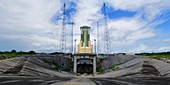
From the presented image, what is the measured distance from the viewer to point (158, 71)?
1842 inches

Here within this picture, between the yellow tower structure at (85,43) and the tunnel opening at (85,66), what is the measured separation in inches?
121

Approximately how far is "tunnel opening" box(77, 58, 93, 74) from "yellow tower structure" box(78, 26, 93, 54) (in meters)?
3.07

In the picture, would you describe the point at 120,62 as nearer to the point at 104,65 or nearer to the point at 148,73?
the point at 104,65

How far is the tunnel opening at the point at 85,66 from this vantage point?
85.1m

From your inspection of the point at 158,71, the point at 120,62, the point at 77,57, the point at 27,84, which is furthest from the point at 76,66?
the point at 27,84

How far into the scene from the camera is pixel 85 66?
288 ft

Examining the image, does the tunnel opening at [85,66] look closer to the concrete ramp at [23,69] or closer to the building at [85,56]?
the building at [85,56]

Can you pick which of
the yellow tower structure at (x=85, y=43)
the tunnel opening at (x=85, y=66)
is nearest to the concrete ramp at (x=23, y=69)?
the tunnel opening at (x=85, y=66)

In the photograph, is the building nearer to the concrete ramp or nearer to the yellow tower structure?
the yellow tower structure

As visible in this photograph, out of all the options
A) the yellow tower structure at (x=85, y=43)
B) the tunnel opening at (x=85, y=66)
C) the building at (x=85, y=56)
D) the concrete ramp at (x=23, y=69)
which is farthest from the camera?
the yellow tower structure at (x=85, y=43)

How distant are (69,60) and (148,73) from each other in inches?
1833

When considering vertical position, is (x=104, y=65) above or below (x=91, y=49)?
below

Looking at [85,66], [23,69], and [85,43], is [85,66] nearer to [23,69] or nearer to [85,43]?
[85,43]

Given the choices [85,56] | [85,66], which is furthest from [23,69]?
[85,66]
